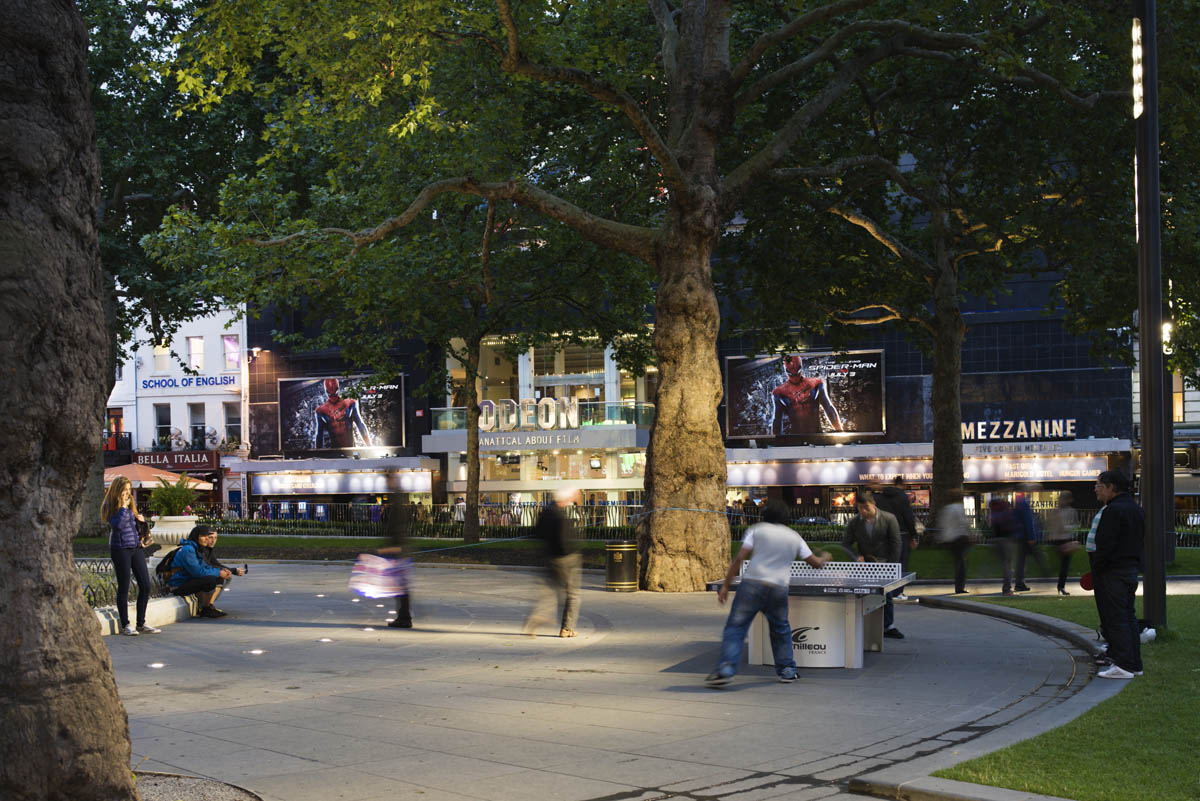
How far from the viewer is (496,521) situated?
39875mm

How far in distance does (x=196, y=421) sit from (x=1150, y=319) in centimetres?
5841

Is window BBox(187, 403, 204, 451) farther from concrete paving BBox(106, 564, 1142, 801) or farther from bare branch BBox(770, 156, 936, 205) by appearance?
concrete paving BBox(106, 564, 1142, 801)

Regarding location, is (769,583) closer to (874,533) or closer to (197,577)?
(874,533)

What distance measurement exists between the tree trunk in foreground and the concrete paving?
14.7ft

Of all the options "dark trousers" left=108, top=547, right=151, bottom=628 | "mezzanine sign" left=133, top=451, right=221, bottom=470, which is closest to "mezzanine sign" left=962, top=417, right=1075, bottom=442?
"mezzanine sign" left=133, top=451, right=221, bottom=470

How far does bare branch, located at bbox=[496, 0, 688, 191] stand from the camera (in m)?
18.6

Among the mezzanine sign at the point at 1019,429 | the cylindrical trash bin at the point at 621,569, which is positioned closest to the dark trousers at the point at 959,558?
the cylindrical trash bin at the point at 621,569

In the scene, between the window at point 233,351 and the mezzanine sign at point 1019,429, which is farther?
the window at point 233,351

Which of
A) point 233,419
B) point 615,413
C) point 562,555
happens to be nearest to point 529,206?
point 562,555

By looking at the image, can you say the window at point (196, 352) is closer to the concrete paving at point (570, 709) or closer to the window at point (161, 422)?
the window at point (161, 422)

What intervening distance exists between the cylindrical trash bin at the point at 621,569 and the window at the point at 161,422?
4765 cm

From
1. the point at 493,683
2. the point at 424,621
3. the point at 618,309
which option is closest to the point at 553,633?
the point at 424,621

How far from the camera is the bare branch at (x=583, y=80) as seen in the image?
61.0ft

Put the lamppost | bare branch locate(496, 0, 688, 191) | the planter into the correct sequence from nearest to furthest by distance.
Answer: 1. the lamppost
2. bare branch locate(496, 0, 688, 191)
3. the planter
